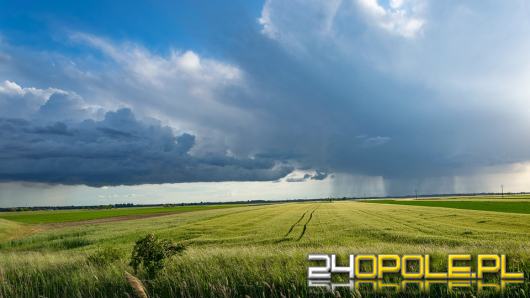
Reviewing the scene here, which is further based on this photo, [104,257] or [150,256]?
[104,257]

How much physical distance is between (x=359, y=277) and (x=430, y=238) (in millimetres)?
23519

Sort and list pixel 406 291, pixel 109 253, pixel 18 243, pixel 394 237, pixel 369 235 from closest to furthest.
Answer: pixel 406 291 < pixel 109 253 < pixel 394 237 < pixel 369 235 < pixel 18 243

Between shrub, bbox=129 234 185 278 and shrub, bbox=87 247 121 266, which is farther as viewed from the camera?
shrub, bbox=87 247 121 266

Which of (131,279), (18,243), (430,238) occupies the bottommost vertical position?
(18,243)

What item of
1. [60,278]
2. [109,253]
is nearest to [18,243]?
[109,253]

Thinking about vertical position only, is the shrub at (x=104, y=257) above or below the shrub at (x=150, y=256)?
below

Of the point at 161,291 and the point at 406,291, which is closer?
the point at 406,291

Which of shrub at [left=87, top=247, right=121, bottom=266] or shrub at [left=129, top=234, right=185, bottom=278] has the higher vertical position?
shrub at [left=129, top=234, right=185, bottom=278]

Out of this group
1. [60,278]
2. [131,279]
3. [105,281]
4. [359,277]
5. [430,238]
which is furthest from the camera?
[430,238]

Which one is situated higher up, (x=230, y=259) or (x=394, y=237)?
(x=230, y=259)

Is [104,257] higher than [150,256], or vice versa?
[150,256]

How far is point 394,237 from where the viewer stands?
30.6 metres

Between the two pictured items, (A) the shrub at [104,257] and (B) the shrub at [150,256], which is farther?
(A) the shrub at [104,257]

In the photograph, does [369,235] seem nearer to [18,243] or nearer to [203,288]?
[203,288]
